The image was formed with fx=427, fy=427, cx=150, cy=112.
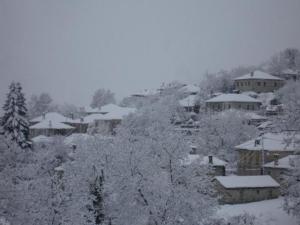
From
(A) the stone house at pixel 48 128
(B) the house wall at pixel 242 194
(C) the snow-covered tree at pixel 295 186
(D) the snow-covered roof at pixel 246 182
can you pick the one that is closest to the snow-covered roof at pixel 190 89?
(A) the stone house at pixel 48 128

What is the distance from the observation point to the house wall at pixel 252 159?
47656 mm

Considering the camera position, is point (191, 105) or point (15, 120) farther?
point (191, 105)

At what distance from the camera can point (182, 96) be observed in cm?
10131

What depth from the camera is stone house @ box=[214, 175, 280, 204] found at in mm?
39906

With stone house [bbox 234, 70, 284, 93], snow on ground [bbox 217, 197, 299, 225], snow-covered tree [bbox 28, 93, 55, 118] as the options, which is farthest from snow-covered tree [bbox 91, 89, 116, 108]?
snow on ground [bbox 217, 197, 299, 225]

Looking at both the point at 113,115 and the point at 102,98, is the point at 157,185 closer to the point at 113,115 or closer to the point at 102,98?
the point at 113,115

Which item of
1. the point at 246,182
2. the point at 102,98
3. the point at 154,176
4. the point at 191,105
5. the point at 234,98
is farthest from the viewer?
the point at 102,98

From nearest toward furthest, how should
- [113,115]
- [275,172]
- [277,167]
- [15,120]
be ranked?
1. [277,167]
2. [275,172]
3. [15,120]
4. [113,115]

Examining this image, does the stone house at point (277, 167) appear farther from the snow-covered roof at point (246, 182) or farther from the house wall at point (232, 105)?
the house wall at point (232, 105)

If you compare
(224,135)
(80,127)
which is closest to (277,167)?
(224,135)

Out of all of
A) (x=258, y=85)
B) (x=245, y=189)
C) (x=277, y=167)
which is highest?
(x=258, y=85)

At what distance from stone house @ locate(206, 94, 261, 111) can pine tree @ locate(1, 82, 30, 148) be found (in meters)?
41.8

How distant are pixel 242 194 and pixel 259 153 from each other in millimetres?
9670

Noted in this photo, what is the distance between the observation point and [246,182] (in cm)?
4094
